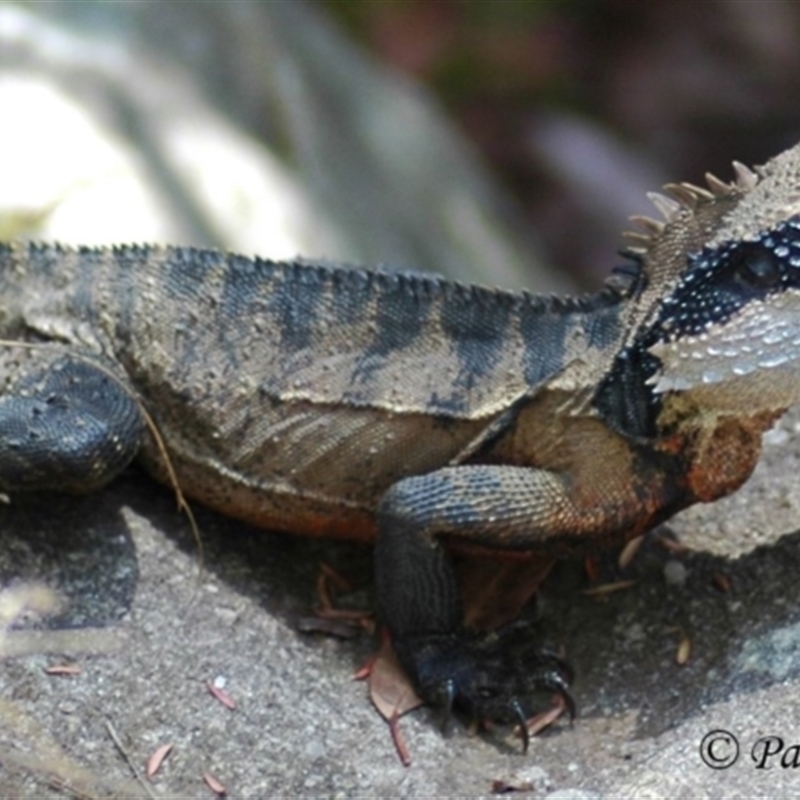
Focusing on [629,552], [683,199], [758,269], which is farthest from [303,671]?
[683,199]

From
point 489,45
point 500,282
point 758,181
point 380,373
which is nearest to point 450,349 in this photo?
point 380,373

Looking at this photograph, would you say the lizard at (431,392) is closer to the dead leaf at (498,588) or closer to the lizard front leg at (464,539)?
the lizard front leg at (464,539)

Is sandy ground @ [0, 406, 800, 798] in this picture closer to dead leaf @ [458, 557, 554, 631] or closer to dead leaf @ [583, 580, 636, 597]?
dead leaf @ [583, 580, 636, 597]

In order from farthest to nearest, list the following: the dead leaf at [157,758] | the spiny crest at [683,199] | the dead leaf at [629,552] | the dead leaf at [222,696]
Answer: the dead leaf at [629,552], the spiny crest at [683,199], the dead leaf at [222,696], the dead leaf at [157,758]

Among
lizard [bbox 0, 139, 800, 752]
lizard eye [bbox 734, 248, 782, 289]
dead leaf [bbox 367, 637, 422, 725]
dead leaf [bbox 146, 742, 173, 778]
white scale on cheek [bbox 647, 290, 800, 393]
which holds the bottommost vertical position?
dead leaf [bbox 367, 637, 422, 725]

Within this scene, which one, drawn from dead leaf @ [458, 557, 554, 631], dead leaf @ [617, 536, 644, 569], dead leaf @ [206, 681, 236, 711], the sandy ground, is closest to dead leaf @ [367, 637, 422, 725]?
the sandy ground

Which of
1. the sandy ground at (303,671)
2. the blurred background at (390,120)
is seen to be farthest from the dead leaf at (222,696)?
the blurred background at (390,120)

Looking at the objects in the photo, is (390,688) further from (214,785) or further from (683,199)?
(683,199)
